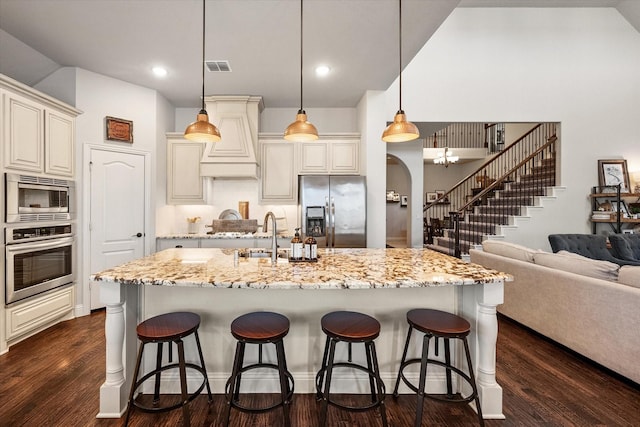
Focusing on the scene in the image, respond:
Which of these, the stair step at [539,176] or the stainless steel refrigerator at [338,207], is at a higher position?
the stair step at [539,176]

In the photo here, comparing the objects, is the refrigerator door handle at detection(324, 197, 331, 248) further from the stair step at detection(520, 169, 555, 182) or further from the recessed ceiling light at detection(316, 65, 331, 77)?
the stair step at detection(520, 169, 555, 182)

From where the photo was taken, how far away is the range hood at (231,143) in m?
4.36

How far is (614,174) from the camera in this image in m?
5.15

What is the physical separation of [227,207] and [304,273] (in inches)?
134

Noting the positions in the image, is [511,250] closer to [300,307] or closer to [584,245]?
[584,245]

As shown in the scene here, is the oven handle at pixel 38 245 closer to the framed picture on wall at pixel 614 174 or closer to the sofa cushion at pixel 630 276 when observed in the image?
the sofa cushion at pixel 630 276

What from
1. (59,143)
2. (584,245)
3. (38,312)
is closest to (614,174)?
(584,245)

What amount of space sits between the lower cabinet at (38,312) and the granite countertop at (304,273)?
1728 millimetres

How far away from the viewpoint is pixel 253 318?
1.87 meters

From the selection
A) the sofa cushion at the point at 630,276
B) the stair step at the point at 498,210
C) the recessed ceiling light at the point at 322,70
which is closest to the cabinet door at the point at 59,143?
the recessed ceiling light at the point at 322,70

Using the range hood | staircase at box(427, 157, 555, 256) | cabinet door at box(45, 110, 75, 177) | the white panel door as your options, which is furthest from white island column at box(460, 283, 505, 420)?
staircase at box(427, 157, 555, 256)

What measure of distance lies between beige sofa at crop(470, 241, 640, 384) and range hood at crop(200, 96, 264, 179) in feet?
11.5

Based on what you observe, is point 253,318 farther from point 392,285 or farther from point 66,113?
point 66,113

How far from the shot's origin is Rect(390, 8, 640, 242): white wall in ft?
17.1
